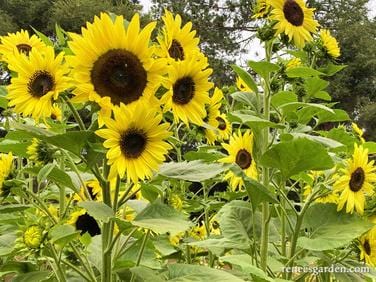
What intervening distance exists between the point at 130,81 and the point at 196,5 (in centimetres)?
1022

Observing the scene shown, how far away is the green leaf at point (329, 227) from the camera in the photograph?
1266 millimetres

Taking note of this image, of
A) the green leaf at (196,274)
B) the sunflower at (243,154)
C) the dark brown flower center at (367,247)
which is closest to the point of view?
the green leaf at (196,274)

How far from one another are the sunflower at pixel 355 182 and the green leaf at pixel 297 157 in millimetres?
126

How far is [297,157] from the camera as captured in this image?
120cm

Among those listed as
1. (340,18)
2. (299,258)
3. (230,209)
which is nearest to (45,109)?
(230,209)

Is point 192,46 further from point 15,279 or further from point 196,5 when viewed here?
point 196,5

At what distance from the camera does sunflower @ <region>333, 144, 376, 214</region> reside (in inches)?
51.6

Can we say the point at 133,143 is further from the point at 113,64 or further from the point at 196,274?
the point at 196,274

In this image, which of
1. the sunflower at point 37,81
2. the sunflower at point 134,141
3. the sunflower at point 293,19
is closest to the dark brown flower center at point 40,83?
the sunflower at point 37,81

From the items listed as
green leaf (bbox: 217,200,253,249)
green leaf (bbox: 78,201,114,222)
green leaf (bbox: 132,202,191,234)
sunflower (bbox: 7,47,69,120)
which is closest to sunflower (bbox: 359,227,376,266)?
green leaf (bbox: 217,200,253,249)

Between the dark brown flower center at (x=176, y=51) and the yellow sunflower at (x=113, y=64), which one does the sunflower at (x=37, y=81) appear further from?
the dark brown flower center at (x=176, y=51)

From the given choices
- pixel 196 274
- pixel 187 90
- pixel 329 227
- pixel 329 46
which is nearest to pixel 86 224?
pixel 196 274

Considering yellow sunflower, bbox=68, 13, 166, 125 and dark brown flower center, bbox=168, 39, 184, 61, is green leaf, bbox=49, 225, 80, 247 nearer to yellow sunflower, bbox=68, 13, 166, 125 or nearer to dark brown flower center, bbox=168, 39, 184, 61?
yellow sunflower, bbox=68, 13, 166, 125

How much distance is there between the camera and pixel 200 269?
104 cm
